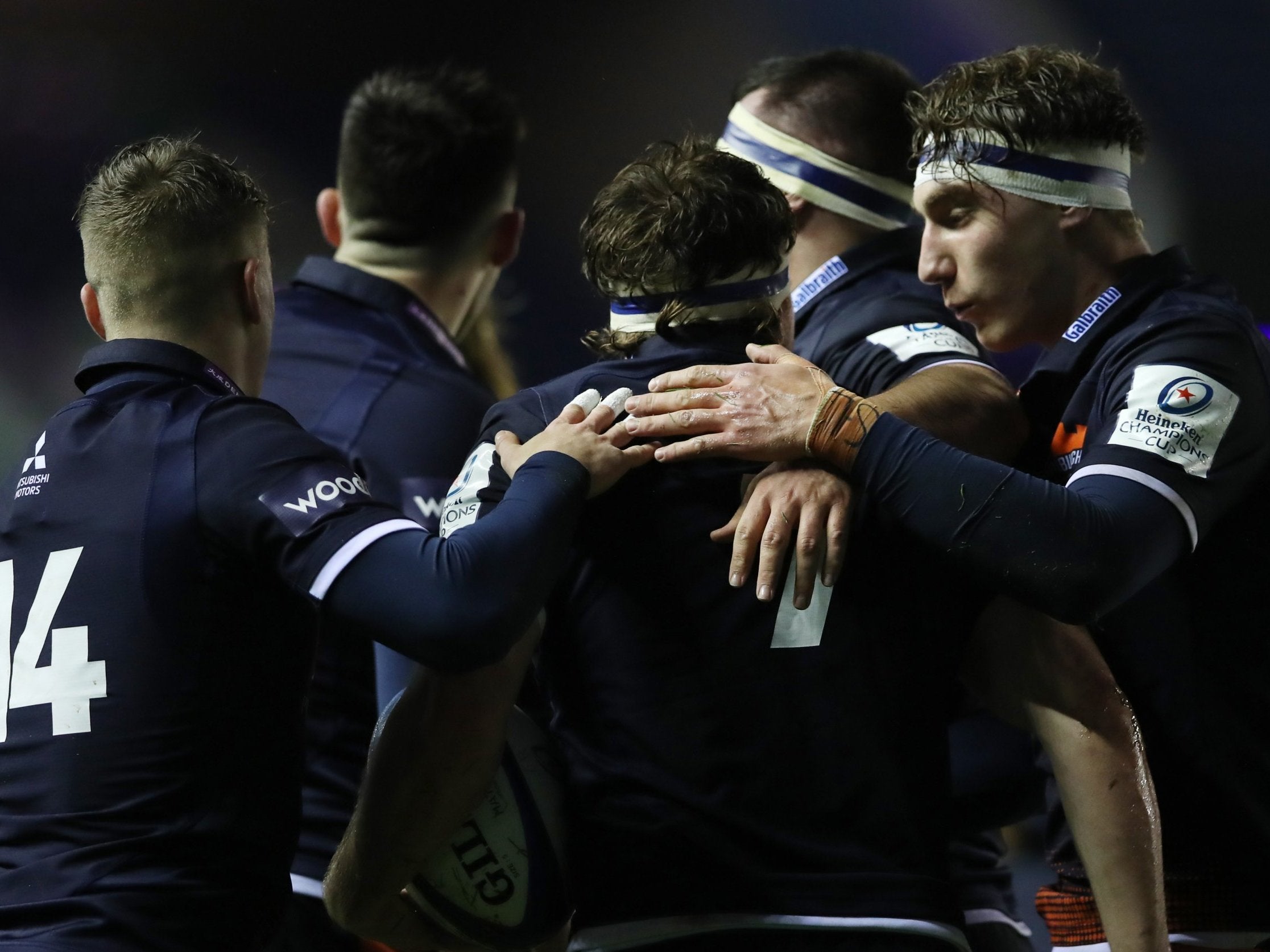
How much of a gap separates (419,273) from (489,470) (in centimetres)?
195

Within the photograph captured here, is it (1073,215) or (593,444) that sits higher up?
(1073,215)

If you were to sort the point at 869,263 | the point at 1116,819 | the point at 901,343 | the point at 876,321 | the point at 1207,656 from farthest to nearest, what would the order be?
the point at 869,263, the point at 876,321, the point at 901,343, the point at 1207,656, the point at 1116,819

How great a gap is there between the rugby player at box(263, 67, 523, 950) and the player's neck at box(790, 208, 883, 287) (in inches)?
34.8

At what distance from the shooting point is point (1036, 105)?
8.45ft

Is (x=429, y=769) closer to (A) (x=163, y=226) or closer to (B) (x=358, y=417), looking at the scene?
(A) (x=163, y=226)

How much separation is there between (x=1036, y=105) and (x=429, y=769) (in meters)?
1.55

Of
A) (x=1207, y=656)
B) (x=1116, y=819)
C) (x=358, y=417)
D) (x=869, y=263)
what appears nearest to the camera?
(x=1116, y=819)

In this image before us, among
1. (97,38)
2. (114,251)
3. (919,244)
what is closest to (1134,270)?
(919,244)

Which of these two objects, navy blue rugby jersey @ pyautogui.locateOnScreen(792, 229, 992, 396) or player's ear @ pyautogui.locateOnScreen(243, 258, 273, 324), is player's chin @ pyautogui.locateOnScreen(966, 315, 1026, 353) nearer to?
navy blue rugby jersey @ pyautogui.locateOnScreen(792, 229, 992, 396)

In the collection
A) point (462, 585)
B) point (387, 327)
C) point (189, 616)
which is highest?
point (462, 585)

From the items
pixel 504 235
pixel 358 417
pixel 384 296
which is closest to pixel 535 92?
pixel 504 235

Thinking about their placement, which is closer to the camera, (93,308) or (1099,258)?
(93,308)

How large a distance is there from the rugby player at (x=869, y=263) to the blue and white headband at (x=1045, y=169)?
328 millimetres

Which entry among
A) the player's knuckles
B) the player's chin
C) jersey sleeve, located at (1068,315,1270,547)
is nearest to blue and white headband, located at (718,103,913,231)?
the player's chin
